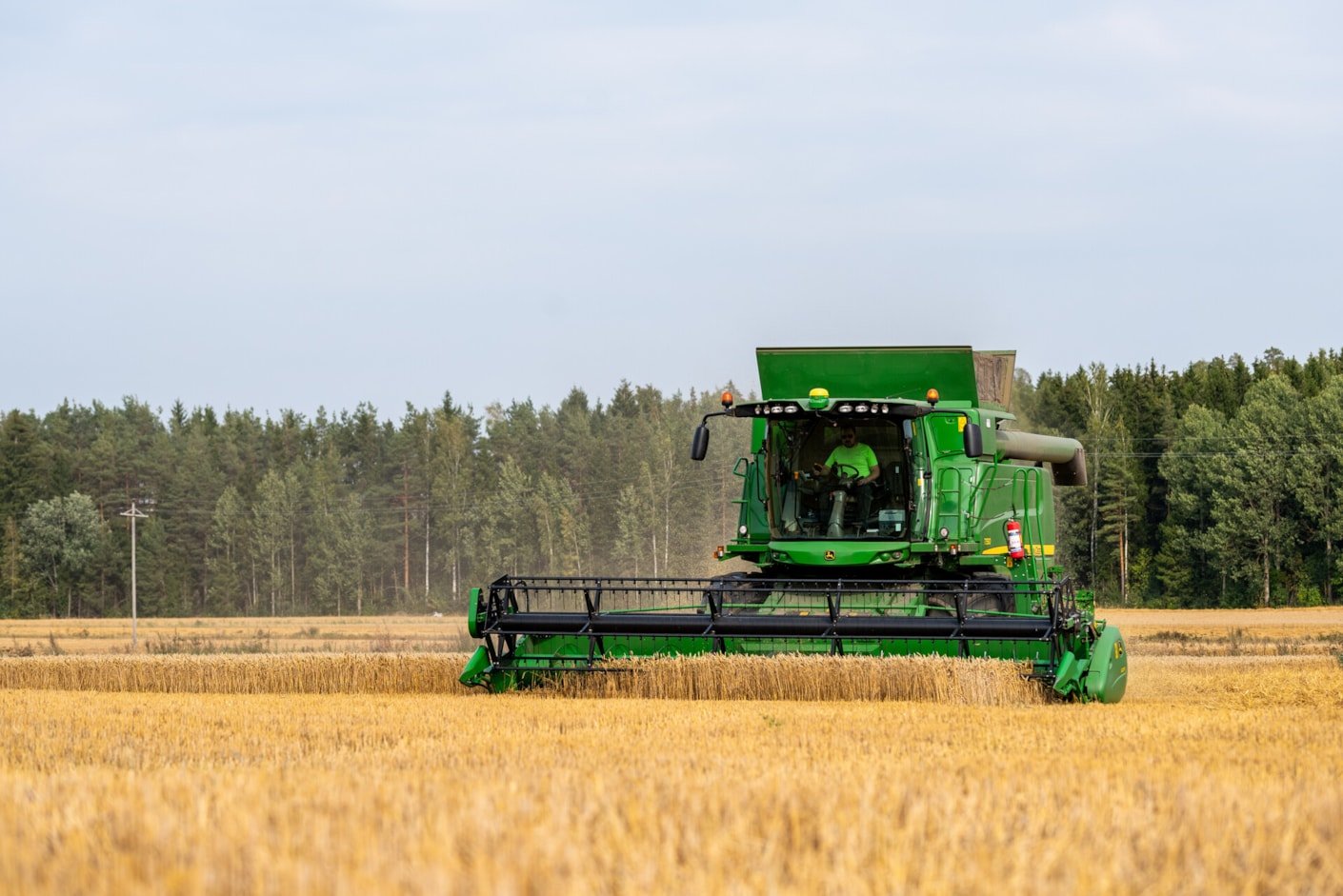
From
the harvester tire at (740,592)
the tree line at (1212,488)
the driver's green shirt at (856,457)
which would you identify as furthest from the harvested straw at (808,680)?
the tree line at (1212,488)

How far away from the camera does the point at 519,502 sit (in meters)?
86.3

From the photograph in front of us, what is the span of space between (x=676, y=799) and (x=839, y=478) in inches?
359

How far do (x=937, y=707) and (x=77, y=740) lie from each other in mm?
5339

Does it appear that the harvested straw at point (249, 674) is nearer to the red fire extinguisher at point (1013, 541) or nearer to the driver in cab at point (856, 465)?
the driver in cab at point (856, 465)

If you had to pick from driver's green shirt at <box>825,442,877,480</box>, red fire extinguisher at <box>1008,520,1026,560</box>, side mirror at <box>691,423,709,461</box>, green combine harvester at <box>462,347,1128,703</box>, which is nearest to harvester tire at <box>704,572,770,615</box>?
green combine harvester at <box>462,347,1128,703</box>

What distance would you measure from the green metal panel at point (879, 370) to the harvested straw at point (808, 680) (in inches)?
134

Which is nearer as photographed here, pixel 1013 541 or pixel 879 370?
pixel 1013 541

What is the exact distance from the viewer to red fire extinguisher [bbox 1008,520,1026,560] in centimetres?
1368

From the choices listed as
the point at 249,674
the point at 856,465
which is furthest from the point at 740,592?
the point at 249,674

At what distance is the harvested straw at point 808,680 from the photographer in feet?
35.8

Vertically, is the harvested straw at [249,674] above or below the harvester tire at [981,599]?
below

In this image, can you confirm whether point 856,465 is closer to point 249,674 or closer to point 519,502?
point 249,674

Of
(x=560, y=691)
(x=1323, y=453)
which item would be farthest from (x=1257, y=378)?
(x=560, y=691)

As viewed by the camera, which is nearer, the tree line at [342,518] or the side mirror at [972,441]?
the side mirror at [972,441]
